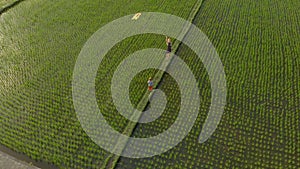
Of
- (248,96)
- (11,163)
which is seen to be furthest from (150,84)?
(11,163)

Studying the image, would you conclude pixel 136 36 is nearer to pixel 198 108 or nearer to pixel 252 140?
pixel 198 108

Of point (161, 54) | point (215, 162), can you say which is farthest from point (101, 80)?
point (215, 162)

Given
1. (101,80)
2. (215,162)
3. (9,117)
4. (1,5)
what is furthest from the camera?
(1,5)

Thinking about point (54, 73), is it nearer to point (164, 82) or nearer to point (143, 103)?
point (143, 103)

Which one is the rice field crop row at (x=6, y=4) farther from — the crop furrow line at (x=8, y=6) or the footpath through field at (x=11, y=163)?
the footpath through field at (x=11, y=163)

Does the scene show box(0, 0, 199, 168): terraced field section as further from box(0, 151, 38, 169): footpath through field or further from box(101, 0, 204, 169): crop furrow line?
box(0, 151, 38, 169): footpath through field

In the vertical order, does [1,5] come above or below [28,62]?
above

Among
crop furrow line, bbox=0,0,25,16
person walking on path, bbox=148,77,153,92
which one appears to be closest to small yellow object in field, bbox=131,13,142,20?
person walking on path, bbox=148,77,153,92
